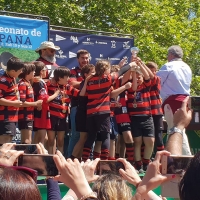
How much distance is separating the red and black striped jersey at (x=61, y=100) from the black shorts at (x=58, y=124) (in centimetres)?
5

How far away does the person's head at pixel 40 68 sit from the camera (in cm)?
822

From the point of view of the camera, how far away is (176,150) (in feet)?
11.1

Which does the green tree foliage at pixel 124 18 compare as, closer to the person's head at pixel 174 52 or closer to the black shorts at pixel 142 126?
the black shorts at pixel 142 126

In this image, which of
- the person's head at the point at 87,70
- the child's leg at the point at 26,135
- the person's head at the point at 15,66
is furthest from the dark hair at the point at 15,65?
the person's head at the point at 87,70

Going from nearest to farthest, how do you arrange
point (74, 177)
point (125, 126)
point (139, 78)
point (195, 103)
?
1. point (74, 177)
2. point (139, 78)
3. point (125, 126)
4. point (195, 103)

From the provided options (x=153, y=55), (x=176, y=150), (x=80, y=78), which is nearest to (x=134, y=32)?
(x=153, y=55)

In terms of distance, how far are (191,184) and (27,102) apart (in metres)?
6.09

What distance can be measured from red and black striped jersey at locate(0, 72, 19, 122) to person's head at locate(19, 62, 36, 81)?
0.25 metres

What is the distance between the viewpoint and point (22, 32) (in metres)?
9.22

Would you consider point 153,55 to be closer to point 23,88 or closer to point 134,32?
point 134,32

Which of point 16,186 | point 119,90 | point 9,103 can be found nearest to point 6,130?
point 9,103

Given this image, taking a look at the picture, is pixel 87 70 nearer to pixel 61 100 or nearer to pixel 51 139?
pixel 61 100

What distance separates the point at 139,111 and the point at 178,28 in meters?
13.6

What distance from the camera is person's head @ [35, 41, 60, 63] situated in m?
8.83
